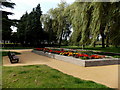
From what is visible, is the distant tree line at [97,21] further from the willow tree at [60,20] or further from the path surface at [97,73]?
the willow tree at [60,20]

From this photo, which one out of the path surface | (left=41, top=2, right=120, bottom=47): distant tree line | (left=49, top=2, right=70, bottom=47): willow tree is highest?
(left=49, top=2, right=70, bottom=47): willow tree

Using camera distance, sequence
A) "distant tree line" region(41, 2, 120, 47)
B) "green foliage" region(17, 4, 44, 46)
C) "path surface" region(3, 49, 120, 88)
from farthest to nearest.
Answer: "green foliage" region(17, 4, 44, 46), "distant tree line" region(41, 2, 120, 47), "path surface" region(3, 49, 120, 88)

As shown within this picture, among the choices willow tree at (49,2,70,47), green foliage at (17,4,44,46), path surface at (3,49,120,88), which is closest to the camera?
path surface at (3,49,120,88)

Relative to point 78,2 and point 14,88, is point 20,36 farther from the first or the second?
point 14,88

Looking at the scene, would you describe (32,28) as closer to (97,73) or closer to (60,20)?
(60,20)

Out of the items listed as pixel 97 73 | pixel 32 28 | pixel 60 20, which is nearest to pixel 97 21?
pixel 97 73

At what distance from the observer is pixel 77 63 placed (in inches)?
312

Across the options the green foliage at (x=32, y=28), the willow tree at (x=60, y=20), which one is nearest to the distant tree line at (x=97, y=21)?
the willow tree at (x=60, y=20)

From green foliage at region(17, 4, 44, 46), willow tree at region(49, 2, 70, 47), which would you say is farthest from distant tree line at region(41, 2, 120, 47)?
green foliage at region(17, 4, 44, 46)

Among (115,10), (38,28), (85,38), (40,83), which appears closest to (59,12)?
(38,28)

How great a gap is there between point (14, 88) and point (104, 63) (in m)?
6.22

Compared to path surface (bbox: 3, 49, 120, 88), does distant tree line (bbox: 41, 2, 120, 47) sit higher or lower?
higher

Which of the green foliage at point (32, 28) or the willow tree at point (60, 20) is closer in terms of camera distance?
the willow tree at point (60, 20)

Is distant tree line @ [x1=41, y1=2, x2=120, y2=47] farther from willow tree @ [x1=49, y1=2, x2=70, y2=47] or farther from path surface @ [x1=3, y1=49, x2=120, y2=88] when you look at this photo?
willow tree @ [x1=49, y1=2, x2=70, y2=47]
